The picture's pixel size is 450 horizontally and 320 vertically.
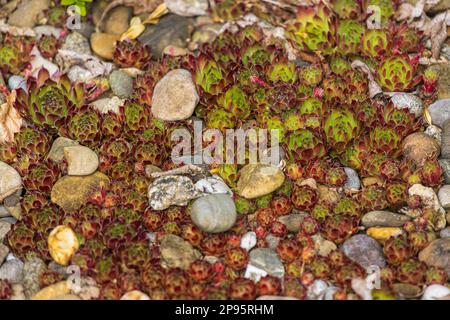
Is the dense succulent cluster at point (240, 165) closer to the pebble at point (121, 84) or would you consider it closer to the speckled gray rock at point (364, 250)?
the speckled gray rock at point (364, 250)

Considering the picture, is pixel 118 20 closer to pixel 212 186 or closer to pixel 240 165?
pixel 240 165

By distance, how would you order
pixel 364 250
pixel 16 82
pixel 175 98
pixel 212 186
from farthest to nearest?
pixel 16 82 < pixel 175 98 < pixel 212 186 < pixel 364 250

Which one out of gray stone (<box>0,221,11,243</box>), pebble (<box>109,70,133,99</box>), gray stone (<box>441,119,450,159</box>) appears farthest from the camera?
pebble (<box>109,70,133,99</box>)

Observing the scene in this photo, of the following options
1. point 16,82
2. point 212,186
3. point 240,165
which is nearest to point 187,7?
point 16,82

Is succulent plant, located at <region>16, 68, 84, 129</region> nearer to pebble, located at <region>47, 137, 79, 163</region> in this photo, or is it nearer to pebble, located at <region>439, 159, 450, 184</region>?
pebble, located at <region>47, 137, 79, 163</region>

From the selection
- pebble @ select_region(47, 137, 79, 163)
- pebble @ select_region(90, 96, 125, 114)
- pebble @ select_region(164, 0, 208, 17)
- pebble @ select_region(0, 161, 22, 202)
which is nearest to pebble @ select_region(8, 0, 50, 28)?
pebble @ select_region(164, 0, 208, 17)

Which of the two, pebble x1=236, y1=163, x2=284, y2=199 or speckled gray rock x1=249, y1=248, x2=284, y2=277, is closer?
speckled gray rock x1=249, y1=248, x2=284, y2=277

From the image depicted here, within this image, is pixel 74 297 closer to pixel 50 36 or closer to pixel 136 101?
pixel 136 101

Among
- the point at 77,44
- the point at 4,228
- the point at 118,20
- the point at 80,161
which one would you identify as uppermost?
the point at 118,20
